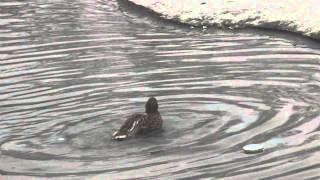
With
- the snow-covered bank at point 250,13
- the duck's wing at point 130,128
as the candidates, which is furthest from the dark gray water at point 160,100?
the snow-covered bank at point 250,13

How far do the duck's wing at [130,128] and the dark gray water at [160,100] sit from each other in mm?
108

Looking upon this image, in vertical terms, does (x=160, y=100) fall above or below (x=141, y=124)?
below

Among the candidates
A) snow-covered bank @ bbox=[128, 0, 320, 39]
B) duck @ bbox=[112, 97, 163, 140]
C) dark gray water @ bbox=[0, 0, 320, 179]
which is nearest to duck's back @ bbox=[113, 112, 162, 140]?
duck @ bbox=[112, 97, 163, 140]

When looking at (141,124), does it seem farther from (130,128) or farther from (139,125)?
(130,128)

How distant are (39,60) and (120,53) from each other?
65.4 inches

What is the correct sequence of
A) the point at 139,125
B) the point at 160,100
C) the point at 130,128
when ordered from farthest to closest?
1. the point at 160,100
2. the point at 139,125
3. the point at 130,128

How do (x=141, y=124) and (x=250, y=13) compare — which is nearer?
(x=141, y=124)

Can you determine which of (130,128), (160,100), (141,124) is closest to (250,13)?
(160,100)

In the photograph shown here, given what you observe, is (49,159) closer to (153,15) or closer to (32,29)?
(32,29)

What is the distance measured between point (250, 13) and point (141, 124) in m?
9.42

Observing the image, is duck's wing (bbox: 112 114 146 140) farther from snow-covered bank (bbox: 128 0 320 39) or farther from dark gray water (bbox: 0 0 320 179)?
snow-covered bank (bbox: 128 0 320 39)

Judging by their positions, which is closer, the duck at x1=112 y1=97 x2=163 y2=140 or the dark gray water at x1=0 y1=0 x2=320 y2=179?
the dark gray water at x1=0 y1=0 x2=320 y2=179

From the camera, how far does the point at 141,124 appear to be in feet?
30.9

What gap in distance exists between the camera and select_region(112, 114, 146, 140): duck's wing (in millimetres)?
9141
